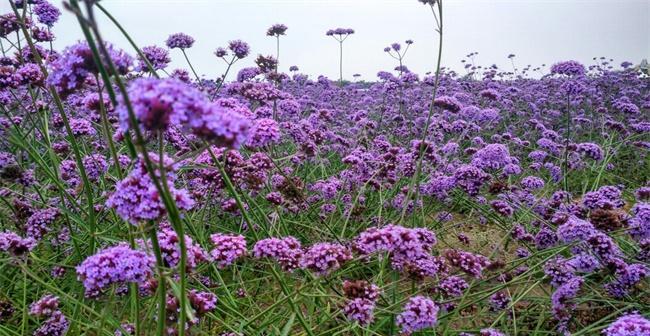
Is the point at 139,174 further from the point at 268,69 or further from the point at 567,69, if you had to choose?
the point at 567,69

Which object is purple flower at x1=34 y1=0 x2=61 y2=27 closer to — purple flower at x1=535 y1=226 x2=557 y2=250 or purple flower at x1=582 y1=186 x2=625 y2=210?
purple flower at x1=535 y1=226 x2=557 y2=250

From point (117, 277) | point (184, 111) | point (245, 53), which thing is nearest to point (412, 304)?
point (117, 277)

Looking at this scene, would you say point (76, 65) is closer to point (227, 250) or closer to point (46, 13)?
point (227, 250)

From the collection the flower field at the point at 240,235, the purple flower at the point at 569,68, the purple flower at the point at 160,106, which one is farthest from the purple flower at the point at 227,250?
the purple flower at the point at 569,68

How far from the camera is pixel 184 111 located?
43.6 inches

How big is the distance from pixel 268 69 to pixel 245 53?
706mm

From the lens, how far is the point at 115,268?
1521mm

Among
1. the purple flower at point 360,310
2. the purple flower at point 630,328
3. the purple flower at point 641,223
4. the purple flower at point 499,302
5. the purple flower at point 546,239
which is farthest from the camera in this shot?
the purple flower at point 546,239

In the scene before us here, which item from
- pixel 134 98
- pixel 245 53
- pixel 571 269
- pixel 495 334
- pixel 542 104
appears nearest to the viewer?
pixel 134 98

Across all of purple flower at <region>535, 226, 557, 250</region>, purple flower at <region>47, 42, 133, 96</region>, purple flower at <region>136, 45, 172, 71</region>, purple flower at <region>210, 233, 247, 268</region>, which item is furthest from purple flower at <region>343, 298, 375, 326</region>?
purple flower at <region>136, 45, 172, 71</region>

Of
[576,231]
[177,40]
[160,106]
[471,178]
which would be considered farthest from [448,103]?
[160,106]

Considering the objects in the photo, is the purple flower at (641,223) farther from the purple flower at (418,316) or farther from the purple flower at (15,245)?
the purple flower at (15,245)

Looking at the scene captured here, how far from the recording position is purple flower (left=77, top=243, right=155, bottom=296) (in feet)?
4.97

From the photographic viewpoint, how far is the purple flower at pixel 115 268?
1515 mm
